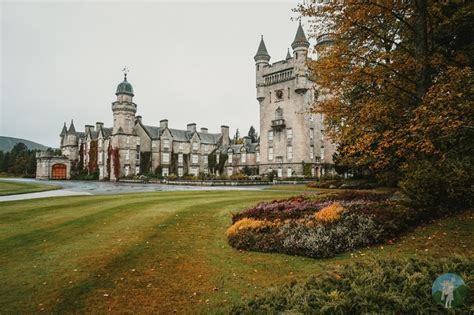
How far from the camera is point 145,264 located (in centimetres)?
734

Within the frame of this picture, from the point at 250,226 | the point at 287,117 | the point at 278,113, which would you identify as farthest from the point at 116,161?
the point at 250,226

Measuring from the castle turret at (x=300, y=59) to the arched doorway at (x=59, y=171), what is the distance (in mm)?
56318

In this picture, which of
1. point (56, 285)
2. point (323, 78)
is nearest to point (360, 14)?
point (323, 78)

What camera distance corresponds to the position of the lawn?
18.3 ft

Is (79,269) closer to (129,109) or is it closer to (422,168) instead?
(422,168)

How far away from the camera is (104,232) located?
10148 millimetres

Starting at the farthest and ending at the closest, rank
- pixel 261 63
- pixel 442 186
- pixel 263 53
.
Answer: pixel 261 63 < pixel 263 53 < pixel 442 186

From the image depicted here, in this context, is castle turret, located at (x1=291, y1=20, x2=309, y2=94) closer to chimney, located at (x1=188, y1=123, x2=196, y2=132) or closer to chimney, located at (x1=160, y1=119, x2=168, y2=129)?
chimney, located at (x1=188, y1=123, x2=196, y2=132)

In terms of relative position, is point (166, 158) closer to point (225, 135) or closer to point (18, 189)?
point (225, 135)

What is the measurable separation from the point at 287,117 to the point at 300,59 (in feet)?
33.0

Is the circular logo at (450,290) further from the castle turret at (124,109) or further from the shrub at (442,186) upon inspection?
the castle turret at (124,109)

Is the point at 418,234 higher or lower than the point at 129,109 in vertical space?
lower

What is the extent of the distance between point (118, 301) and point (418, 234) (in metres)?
7.44

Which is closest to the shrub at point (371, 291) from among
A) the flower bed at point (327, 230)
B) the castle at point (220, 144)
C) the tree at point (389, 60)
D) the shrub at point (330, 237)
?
the shrub at point (330, 237)
